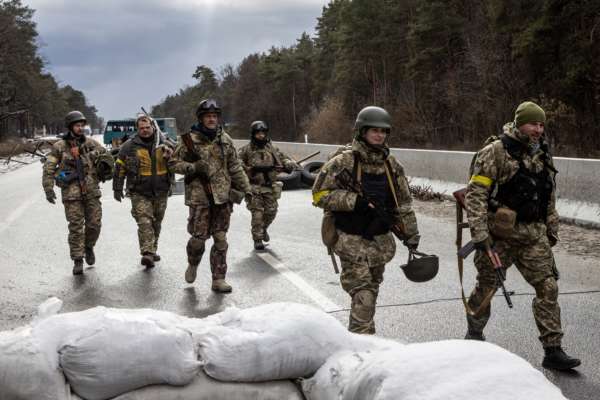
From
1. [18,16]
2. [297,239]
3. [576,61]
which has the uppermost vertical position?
[18,16]

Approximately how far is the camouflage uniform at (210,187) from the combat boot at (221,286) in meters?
0.05

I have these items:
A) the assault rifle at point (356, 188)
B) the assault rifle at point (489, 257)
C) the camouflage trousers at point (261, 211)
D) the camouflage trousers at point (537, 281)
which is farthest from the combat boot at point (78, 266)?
the camouflage trousers at point (537, 281)

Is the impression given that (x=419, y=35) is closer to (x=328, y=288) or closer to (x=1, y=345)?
(x=328, y=288)

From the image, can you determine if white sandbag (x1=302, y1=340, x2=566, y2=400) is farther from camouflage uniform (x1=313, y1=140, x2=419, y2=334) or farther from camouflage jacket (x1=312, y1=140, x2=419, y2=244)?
camouflage jacket (x1=312, y1=140, x2=419, y2=244)

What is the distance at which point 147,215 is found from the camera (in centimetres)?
863

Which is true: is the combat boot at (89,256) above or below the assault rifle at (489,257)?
below

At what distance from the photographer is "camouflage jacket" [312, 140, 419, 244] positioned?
4.79 m

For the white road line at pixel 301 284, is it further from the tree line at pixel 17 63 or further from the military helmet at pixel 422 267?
the tree line at pixel 17 63

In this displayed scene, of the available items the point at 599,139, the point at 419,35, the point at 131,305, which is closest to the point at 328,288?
the point at 131,305

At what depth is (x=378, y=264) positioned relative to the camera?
487 cm

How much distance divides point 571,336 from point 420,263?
144 cm

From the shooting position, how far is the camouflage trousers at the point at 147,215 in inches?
337

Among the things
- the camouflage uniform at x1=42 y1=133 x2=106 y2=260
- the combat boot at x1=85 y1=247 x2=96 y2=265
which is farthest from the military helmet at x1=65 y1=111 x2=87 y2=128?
the combat boot at x1=85 y1=247 x2=96 y2=265

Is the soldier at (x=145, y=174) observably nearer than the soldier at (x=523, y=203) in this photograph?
No
